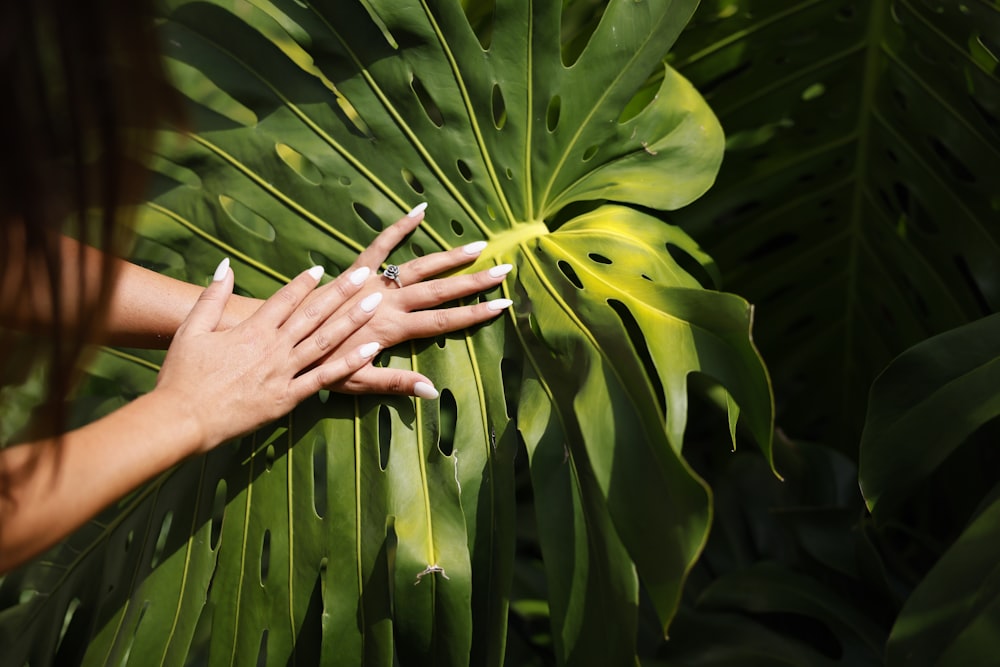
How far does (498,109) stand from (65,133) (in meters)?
0.58

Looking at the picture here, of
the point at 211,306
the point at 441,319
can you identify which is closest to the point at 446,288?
the point at 441,319

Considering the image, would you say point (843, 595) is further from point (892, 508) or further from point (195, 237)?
point (195, 237)

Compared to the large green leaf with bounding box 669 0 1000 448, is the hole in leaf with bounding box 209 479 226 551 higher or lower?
lower

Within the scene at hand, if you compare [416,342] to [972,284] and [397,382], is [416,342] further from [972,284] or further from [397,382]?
[972,284]

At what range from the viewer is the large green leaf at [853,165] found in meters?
1.07

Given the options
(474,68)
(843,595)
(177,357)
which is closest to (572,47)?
(474,68)

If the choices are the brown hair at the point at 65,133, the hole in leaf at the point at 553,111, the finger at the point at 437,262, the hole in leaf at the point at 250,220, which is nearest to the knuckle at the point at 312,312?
the finger at the point at 437,262

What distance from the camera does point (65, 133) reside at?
0.62 meters

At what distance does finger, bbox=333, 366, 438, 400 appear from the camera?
0.90 m

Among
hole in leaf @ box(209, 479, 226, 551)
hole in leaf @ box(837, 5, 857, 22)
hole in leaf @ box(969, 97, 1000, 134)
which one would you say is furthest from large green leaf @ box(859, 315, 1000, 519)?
hole in leaf @ box(209, 479, 226, 551)

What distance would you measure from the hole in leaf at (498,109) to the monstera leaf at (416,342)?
0.04 feet

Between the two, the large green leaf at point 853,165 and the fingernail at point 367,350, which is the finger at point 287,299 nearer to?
the fingernail at point 367,350

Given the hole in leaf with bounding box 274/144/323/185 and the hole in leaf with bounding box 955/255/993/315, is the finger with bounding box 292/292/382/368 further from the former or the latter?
the hole in leaf with bounding box 955/255/993/315

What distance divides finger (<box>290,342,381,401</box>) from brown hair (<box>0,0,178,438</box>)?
0.22 meters
